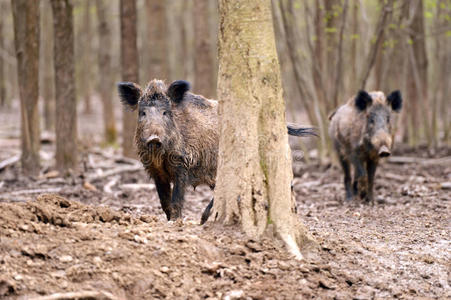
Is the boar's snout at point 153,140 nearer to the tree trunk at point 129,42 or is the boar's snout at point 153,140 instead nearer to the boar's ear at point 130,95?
the boar's ear at point 130,95

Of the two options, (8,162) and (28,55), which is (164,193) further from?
(8,162)

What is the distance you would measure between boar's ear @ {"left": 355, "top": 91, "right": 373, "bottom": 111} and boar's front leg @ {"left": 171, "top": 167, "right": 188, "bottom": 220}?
4.45 m

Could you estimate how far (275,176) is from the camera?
213 inches

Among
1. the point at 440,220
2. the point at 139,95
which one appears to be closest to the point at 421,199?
the point at 440,220

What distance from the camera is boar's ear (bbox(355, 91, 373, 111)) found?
1038 cm

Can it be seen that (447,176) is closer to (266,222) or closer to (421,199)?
(421,199)

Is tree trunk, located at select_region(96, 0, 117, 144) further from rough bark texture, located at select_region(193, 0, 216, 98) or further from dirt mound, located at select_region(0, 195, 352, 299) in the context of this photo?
dirt mound, located at select_region(0, 195, 352, 299)

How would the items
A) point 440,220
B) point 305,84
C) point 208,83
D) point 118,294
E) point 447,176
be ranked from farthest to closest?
point 208,83 < point 305,84 < point 447,176 < point 440,220 < point 118,294

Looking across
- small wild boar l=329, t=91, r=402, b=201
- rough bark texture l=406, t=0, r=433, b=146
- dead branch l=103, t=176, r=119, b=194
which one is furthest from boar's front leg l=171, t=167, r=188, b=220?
rough bark texture l=406, t=0, r=433, b=146

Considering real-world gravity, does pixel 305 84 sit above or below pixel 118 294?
above

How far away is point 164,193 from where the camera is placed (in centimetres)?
741

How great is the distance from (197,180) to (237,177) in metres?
2.06

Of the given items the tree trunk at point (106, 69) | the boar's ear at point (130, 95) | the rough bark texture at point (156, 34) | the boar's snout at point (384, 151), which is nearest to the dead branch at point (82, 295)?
the boar's ear at point (130, 95)

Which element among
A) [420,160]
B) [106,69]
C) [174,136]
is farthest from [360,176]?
[106,69]
